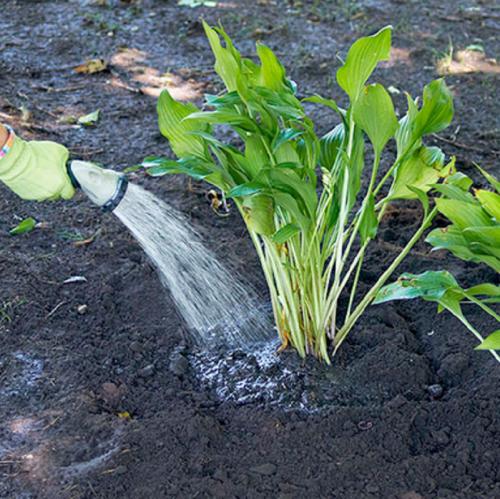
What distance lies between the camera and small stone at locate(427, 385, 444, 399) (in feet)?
7.04

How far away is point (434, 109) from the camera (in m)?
1.78

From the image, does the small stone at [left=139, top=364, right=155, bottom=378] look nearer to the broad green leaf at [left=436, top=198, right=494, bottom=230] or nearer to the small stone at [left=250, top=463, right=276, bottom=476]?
the small stone at [left=250, top=463, right=276, bottom=476]

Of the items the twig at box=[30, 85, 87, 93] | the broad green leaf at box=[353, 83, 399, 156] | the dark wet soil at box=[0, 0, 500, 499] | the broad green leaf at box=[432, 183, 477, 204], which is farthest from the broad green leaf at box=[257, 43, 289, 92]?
the twig at box=[30, 85, 87, 93]

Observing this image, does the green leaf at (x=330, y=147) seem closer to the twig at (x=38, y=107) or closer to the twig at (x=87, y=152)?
the twig at (x=87, y=152)

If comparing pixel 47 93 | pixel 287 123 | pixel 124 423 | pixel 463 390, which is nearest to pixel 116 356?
pixel 124 423

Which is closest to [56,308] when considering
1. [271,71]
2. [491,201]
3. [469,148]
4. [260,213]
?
[260,213]

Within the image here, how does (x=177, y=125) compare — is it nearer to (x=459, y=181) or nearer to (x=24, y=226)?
(x=459, y=181)

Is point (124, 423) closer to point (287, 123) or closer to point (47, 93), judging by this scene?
point (287, 123)

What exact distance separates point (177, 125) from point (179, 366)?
2.82 ft

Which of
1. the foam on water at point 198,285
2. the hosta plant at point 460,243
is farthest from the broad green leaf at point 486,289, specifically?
the foam on water at point 198,285

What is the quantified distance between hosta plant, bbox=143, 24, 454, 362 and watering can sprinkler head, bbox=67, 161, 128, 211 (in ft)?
0.91

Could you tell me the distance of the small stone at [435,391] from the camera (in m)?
2.14

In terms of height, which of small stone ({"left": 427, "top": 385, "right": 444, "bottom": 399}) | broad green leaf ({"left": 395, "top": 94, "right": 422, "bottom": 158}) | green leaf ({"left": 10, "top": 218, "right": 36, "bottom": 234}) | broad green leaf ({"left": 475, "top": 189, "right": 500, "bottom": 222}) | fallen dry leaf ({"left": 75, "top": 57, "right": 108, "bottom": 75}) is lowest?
small stone ({"left": 427, "top": 385, "right": 444, "bottom": 399})

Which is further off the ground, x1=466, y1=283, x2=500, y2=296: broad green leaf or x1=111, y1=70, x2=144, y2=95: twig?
x1=466, y1=283, x2=500, y2=296: broad green leaf
